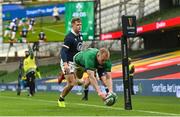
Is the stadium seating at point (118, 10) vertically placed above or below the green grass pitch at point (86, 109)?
above

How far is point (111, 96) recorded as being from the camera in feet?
44.8

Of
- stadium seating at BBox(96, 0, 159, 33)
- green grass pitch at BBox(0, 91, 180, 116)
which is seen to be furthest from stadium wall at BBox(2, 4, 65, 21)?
green grass pitch at BBox(0, 91, 180, 116)

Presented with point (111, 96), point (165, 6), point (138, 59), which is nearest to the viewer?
point (111, 96)

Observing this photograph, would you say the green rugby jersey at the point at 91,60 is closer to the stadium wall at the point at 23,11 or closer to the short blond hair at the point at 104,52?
the short blond hair at the point at 104,52

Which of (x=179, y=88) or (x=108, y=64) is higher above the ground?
(x=108, y=64)

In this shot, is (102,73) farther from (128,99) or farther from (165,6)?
(165,6)

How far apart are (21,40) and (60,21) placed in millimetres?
3358

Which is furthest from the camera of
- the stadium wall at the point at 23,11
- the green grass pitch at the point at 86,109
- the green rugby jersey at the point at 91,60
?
the stadium wall at the point at 23,11

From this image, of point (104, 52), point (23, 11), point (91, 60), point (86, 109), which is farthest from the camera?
point (23, 11)

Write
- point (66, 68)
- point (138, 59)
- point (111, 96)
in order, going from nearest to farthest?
point (111, 96) < point (66, 68) < point (138, 59)

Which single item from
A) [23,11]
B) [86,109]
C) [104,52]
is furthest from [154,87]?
[23,11]

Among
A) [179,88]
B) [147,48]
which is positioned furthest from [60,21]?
[179,88]

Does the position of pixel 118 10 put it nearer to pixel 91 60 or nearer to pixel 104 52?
pixel 91 60

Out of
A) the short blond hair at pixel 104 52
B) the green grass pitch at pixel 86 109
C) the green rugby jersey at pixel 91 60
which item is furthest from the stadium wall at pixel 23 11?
the short blond hair at pixel 104 52
